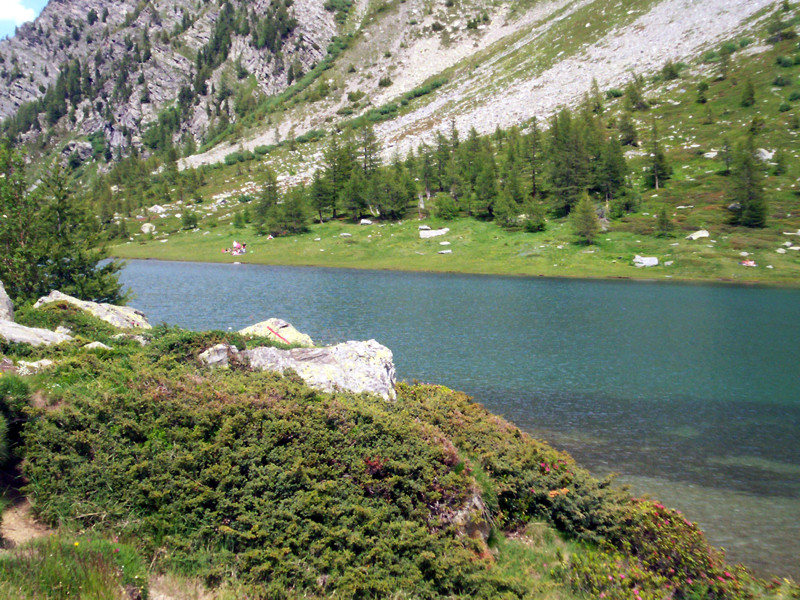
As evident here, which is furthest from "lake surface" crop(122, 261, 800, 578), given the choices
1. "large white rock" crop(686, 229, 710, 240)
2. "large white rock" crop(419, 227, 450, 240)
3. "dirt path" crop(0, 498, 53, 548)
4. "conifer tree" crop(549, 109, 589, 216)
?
"conifer tree" crop(549, 109, 589, 216)

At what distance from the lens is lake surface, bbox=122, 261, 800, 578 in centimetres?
1422

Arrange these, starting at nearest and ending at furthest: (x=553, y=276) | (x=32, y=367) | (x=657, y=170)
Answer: (x=32, y=367), (x=553, y=276), (x=657, y=170)

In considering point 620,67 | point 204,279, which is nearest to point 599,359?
point 204,279

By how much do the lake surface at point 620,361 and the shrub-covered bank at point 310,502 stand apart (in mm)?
4027

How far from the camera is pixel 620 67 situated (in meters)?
139

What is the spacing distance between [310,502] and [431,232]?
3197 inches

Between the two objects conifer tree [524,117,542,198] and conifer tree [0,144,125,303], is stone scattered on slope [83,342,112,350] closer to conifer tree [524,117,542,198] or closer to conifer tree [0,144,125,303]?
conifer tree [0,144,125,303]

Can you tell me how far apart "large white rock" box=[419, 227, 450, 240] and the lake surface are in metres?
28.3

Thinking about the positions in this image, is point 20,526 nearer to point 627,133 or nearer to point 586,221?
point 586,221

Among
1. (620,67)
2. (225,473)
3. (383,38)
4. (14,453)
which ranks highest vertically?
(383,38)

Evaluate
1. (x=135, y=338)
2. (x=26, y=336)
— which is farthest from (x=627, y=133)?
(x=26, y=336)

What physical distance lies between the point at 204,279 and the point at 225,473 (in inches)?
2091

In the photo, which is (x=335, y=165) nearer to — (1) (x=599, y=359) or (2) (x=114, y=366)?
(1) (x=599, y=359)

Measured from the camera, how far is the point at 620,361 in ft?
92.6
